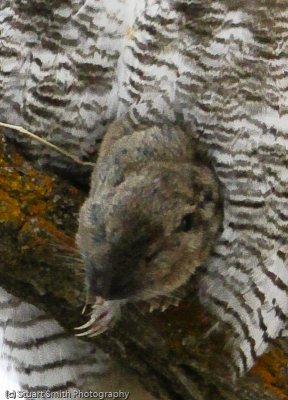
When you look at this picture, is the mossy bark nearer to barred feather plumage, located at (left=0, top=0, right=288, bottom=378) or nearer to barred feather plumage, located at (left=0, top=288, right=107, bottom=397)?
barred feather plumage, located at (left=0, top=0, right=288, bottom=378)

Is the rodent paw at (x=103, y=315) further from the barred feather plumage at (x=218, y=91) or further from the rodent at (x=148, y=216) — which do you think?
the barred feather plumage at (x=218, y=91)

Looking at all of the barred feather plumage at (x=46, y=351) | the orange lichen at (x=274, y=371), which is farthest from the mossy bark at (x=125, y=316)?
the barred feather plumage at (x=46, y=351)

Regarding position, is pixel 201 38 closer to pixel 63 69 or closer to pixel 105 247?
pixel 63 69

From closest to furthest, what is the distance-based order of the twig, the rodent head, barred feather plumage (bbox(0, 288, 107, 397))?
the rodent head < the twig < barred feather plumage (bbox(0, 288, 107, 397))

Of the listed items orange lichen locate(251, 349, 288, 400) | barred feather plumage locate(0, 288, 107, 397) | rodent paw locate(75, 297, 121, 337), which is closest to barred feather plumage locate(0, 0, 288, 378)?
orange lichen locate(251, 349, 288, 400)

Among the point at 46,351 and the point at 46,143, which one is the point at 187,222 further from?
the point at 46,351

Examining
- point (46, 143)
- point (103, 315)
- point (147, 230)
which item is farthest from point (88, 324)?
point (46, 143)

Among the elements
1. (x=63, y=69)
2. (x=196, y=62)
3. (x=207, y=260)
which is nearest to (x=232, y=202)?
(x=207, y=260)
